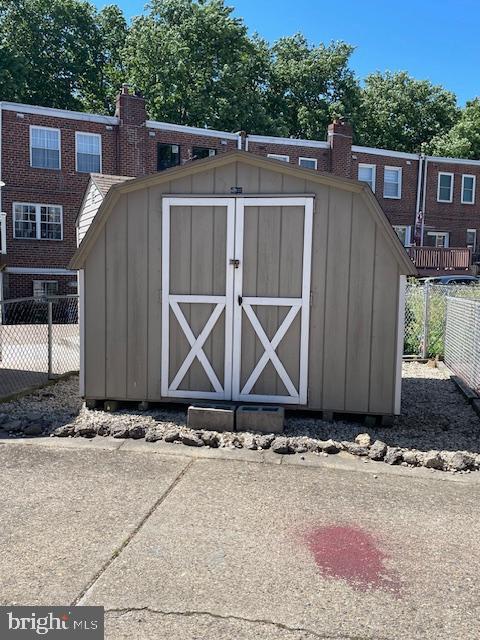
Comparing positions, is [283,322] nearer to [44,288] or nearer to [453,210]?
[44,288]

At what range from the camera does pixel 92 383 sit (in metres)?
6.39

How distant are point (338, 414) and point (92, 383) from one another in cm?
285

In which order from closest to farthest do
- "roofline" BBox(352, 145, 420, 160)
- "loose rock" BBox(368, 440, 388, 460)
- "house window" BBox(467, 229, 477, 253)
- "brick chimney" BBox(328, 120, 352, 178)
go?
1. "loose rock" BBox(368, 440, 388, 460)
2. "brick chimney" BBox(328, 120, 352, 178)
3. "roofline" BBox(352, 145, 420, 160)
4. "house window" BBox(467, 229, 477, 253)

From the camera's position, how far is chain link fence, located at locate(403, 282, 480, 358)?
34.0 ft

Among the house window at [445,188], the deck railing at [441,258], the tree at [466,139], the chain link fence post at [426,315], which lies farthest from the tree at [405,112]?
the chain link fence post at [426,315]

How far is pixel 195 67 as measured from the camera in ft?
101

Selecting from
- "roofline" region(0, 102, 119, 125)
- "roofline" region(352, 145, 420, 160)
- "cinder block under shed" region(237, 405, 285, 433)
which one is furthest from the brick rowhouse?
"cinder block under shed" region(237, 405, 285, 433)

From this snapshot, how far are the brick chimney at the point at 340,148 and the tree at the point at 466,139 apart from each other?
10093 millimetres

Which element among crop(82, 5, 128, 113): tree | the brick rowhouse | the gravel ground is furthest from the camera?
crop(82, 5, 128, 113): tree

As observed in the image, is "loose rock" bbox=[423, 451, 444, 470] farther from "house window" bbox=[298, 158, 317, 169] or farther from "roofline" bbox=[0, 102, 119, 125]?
"house window" bbox=[298, 158, 317, 169]

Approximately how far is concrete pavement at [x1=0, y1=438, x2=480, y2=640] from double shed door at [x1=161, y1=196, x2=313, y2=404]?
124 cm

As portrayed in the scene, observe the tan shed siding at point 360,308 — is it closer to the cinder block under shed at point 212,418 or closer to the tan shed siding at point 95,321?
the cinder block under shed at point 212,418

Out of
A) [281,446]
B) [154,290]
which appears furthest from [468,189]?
[281,446]

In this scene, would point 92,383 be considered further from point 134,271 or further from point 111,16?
point 111,16
